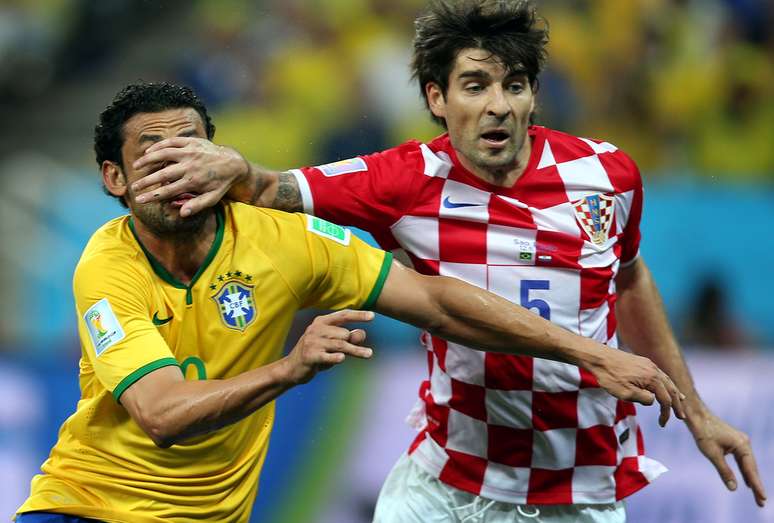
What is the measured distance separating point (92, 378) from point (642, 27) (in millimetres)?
5621

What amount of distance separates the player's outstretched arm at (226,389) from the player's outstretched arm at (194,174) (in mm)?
497

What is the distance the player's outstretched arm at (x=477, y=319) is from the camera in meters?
3.24

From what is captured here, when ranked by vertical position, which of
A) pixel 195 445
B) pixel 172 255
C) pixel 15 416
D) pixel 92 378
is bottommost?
pixel 15 416

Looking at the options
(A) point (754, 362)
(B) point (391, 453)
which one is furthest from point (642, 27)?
(B) point (391, 453)

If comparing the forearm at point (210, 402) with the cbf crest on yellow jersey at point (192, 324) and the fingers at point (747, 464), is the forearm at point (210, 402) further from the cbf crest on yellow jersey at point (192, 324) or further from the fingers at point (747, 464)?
the fingers at point (747, 464)

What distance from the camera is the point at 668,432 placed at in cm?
561

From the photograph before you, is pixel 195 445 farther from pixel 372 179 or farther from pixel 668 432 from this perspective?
pixel 668 432

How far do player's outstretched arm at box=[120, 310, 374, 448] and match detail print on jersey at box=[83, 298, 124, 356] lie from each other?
0.49 ft

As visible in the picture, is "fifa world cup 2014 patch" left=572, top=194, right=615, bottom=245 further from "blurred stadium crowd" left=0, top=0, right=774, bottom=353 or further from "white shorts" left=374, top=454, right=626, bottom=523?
"blurred stadium crowd" left=0, top=0, right=774, bottom=353

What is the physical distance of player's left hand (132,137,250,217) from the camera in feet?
10.3

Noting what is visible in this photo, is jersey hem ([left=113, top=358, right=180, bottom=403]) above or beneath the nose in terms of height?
beneath

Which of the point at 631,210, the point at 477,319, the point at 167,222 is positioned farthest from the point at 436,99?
the point at 167,222

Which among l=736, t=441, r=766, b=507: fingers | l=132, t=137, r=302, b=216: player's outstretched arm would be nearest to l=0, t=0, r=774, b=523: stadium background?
l=736, t=441, r=766, b=507: fingers

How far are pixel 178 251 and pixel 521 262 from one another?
3.52 ft
